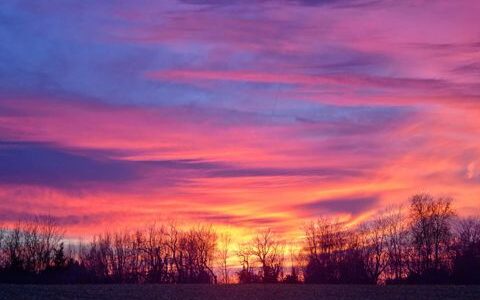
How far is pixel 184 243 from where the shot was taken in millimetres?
100312

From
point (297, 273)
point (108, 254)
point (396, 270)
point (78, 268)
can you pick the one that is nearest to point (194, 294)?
point (297, 273)

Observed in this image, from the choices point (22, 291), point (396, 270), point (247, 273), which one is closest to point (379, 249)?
point (396, 270)

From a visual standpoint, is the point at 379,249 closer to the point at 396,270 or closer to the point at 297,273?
the point at 396,270

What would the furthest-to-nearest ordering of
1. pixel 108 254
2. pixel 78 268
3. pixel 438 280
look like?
pixel 108 254, pixel 78 268, pixel 438 280

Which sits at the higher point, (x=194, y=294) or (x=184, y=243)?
(x=184, y=243)

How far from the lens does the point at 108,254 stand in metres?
104

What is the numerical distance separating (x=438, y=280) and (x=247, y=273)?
1998 cm

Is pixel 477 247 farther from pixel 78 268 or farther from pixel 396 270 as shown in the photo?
pixel 78 268

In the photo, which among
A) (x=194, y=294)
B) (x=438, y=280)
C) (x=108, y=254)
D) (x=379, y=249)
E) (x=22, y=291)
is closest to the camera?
(x=22, y=291)

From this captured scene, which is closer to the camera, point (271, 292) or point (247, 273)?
point (271, 292)

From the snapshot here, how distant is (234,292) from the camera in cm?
5244

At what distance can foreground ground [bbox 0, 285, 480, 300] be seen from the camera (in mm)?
46875

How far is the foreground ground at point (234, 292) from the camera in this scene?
46.9 meters

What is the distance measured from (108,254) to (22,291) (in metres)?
58.2
